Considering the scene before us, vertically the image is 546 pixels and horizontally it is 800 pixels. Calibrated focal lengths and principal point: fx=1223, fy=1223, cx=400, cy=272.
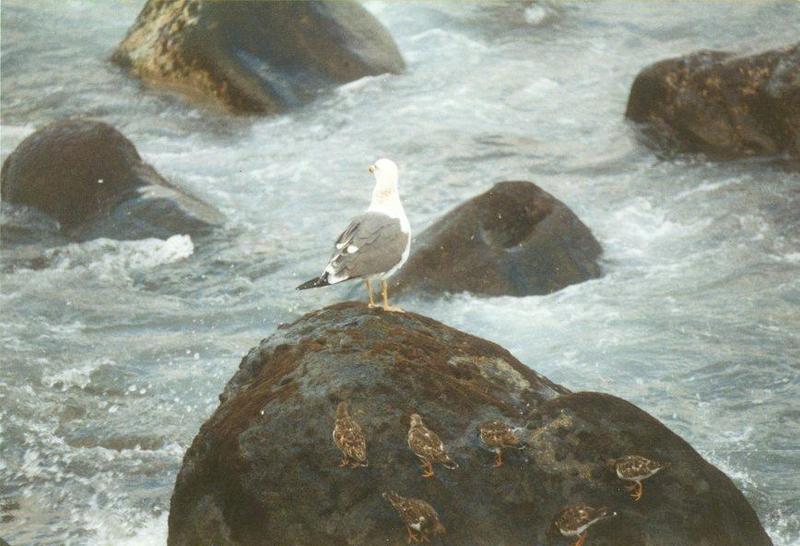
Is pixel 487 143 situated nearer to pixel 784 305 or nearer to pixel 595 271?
pixel 595 271

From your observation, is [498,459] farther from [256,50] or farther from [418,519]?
[256,50]

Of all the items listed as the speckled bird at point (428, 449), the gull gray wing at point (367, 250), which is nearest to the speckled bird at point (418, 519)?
the speckled bird at point (428, 449)

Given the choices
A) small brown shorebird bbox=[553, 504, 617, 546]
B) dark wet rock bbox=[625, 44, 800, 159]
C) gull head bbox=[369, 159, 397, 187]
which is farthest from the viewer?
dark wet rock bbox=[625, 44, 800, 159]

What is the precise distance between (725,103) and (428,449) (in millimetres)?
8363

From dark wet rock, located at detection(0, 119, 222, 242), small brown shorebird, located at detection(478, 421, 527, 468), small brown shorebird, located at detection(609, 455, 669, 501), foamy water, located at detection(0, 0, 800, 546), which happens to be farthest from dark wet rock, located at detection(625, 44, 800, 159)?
small brown shorebird, located at detection(478, 421, 527, 468)

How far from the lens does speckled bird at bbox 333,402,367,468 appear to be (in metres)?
5.05

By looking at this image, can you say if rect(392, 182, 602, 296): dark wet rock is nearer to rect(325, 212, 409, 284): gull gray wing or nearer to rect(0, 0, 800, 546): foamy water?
rect(0, 0, 800, 546): foamy water

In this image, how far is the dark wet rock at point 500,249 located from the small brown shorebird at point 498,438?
13.0 ft

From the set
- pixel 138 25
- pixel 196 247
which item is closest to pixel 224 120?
pixel 138 25

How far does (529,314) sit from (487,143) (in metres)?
4.56

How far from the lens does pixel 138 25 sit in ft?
50.8

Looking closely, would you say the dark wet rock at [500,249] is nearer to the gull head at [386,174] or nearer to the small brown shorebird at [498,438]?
the gull head at [386,174]

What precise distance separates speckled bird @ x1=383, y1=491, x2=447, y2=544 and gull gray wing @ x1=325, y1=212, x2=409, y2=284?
156 centimetres

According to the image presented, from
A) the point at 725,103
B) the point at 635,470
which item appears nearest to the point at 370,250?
the point at 635,470
